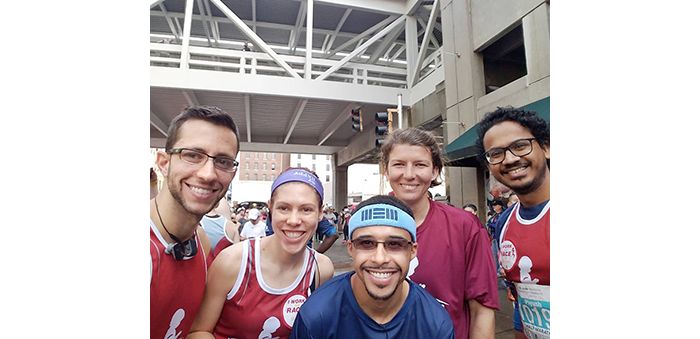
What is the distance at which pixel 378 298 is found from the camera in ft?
5.82

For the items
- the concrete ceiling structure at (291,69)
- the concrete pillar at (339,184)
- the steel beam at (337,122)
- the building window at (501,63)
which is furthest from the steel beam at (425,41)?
the concrete pillar at (339,184)

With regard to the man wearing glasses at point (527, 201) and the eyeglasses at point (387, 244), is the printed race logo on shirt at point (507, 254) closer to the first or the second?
the man wearing glasses at point (527, 201)

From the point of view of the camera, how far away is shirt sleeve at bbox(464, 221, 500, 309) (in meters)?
2.08

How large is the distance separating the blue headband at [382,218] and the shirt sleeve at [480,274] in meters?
0.47

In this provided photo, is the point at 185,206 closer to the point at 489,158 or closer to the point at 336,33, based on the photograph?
the point at 489,158

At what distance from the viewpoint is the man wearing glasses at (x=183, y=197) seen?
166 centimetres

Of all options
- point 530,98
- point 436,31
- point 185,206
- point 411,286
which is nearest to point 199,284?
point 185,206

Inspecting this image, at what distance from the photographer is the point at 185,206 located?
1.67 m

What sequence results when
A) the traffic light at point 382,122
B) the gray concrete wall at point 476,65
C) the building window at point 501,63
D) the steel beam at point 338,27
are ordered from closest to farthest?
the gray concrete wall at point 476,65 < the building window at point 501,63 < the traffic light at point 382,122 < the steel beam at point 338,27

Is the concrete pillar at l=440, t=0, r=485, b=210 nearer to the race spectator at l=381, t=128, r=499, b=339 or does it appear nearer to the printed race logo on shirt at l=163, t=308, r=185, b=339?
the race spectator at l=381, t=128, r=499, b=339

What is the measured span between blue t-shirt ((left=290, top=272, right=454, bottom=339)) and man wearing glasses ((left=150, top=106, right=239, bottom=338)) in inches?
24.2

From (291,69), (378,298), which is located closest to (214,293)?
(378,298)

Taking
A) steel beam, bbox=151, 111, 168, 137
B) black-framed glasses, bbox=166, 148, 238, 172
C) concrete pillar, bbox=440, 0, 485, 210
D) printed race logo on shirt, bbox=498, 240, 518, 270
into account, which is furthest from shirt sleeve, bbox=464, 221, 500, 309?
steel beam, bbox=151, 111, 168, 137

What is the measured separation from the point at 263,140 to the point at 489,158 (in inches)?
696
